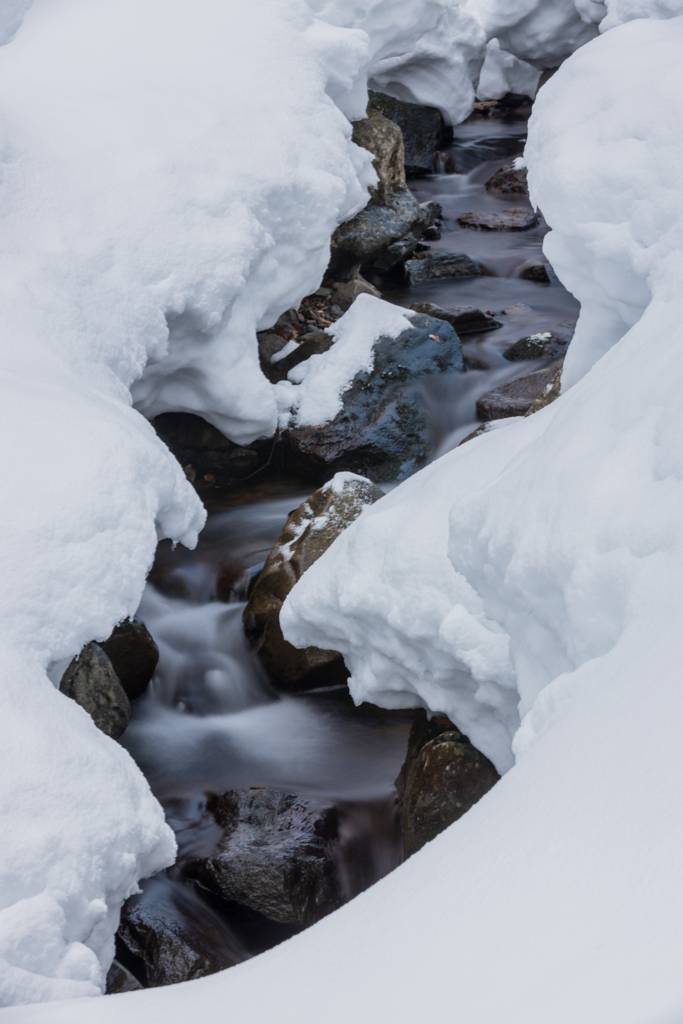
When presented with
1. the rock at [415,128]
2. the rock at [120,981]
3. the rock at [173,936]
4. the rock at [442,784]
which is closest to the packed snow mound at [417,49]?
the rock at [415,128]

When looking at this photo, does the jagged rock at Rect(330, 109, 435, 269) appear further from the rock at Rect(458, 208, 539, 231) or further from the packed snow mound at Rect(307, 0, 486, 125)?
the rock at Rect(458, 208, 539, 231)

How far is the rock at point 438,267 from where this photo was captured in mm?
8398

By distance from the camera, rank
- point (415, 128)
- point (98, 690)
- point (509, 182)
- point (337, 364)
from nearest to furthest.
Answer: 1. point (98, 690)
2. point (337, 364)
3. point (509, 182)
4. point (415, 128)

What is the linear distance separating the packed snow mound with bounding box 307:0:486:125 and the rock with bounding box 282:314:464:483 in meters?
2.42

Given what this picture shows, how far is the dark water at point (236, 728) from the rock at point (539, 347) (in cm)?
78

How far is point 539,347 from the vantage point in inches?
273

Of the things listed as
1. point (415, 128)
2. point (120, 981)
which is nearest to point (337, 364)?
point (120, 981)

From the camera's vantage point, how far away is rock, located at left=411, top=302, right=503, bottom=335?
24.1 feet

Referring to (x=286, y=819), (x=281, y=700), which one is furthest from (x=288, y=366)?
(x=286, y=819)

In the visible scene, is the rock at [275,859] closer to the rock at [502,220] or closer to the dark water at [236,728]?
the dark water at [236,728]

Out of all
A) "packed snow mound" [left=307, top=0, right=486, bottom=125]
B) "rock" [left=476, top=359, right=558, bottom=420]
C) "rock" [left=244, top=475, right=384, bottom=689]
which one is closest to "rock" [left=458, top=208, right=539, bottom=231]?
"packed snow mound" [left=307, top=0, right=486, bottom=125]

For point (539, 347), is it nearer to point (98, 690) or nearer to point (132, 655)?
point (132, 655)

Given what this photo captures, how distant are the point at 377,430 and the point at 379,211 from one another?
3059 millimetres

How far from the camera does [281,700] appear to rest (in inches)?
167
